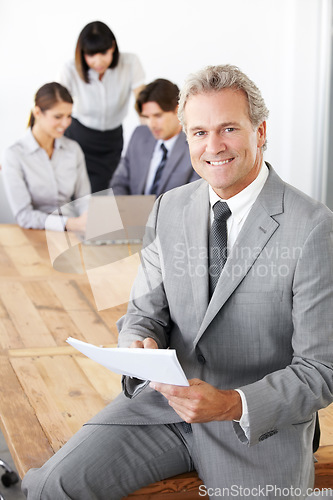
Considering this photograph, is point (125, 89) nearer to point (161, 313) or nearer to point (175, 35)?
point (175, 35)

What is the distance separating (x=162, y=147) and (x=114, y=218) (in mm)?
1548

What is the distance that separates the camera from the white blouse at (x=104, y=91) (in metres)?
5.19

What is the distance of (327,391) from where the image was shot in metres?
1.38

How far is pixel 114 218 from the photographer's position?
2518mm

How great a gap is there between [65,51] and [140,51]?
57 centimetres

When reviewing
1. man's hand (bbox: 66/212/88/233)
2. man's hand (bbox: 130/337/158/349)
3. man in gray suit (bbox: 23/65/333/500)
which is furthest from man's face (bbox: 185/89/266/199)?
man's hand (bbox: 66/212/88/233)

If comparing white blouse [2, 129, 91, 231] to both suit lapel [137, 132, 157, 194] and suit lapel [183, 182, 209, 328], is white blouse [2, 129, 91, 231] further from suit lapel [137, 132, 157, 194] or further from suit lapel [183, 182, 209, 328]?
suit lapel [183, 182, 209, 328]

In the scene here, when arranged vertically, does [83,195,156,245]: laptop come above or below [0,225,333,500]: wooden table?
above

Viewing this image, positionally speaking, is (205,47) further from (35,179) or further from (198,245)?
(198,245)

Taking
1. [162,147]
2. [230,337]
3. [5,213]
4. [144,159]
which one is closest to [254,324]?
[230,337]

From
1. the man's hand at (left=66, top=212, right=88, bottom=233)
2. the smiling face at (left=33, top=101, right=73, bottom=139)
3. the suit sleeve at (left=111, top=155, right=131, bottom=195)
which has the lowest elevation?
the suit sleeve at (left=111, top=155, right=131, bottom=195)

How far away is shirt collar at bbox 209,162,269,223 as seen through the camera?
1.50m

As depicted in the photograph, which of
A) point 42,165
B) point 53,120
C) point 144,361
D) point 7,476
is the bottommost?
point 7,476

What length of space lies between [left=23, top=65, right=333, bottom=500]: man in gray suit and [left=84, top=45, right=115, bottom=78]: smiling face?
12.0 feet
